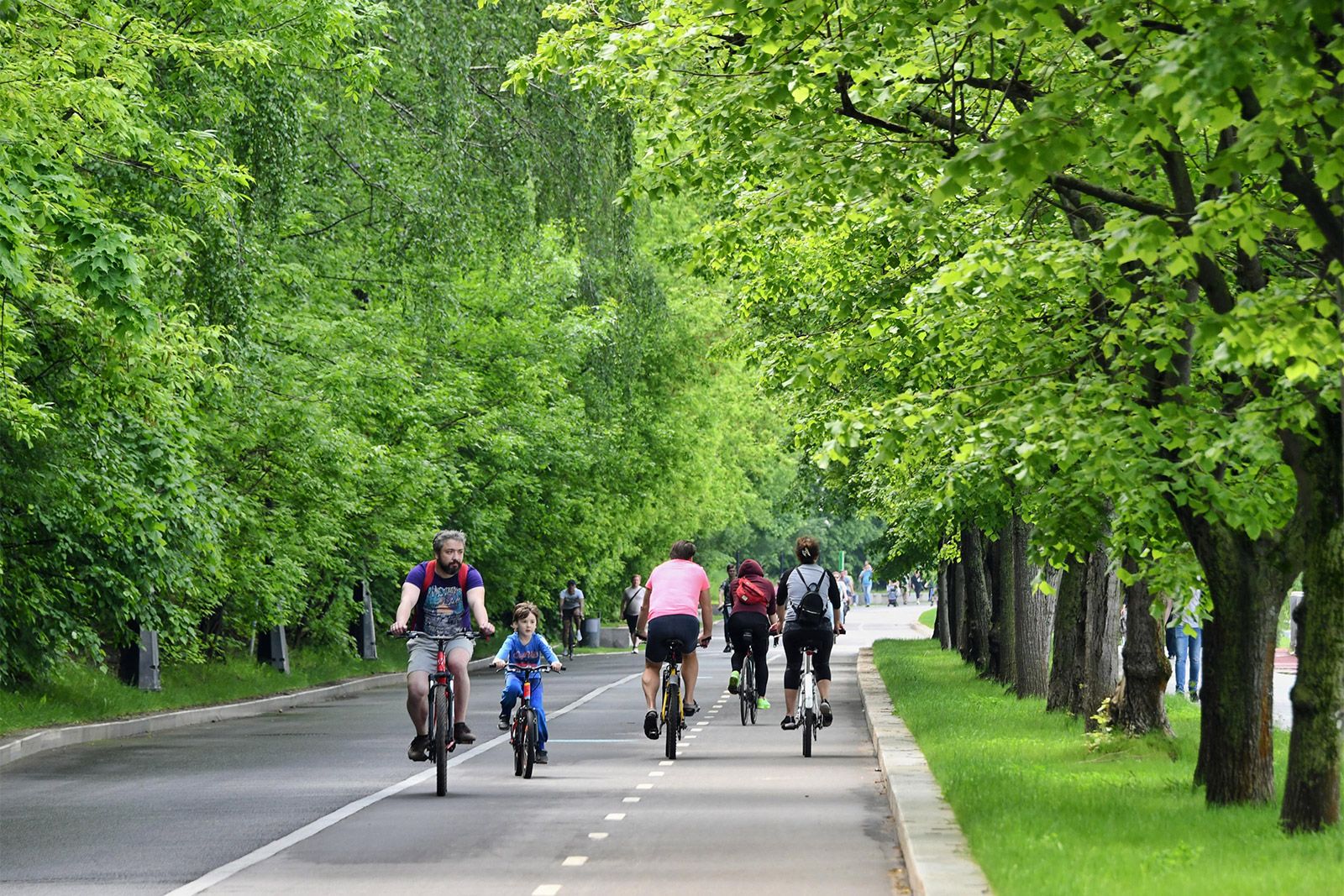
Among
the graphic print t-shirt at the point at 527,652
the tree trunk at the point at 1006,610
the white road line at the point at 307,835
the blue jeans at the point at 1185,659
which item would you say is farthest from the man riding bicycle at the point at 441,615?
the blue jeans at the point at 1185,659

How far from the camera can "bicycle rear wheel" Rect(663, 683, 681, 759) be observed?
17703 millimetres

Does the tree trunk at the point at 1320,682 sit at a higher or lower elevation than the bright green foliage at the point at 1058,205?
lower

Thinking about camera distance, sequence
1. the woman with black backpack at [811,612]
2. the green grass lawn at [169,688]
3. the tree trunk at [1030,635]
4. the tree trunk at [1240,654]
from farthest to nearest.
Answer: the tree trunk at [1030,635] → the green grass lawn at [169,688] → the woman with black backpack at [811,612] → the tree trunk at [1240,654]

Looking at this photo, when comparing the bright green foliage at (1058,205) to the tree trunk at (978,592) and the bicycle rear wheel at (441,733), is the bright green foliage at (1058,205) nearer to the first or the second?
the bicycle rear wheel at (441,733)

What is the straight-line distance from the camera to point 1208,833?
10.5 meters

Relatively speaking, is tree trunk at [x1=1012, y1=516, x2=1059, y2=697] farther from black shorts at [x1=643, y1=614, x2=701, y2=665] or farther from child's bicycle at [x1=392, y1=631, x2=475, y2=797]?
child's bicycle at [x1=392, y1=631, x2=475, y2=797]

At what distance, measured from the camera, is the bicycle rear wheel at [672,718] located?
17.7 m

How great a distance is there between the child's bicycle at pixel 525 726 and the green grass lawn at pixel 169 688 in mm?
6266

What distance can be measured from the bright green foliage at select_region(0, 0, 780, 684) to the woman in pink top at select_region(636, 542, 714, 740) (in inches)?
184

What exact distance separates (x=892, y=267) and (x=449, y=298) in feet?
26.4

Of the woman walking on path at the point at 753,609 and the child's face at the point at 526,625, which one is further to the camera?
the woman walking on path at the point at 753,609

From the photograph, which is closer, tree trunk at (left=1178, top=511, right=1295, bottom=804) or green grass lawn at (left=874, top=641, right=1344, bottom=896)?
green grass lawn at (left=874, top=641, right=1344, bottom=896)


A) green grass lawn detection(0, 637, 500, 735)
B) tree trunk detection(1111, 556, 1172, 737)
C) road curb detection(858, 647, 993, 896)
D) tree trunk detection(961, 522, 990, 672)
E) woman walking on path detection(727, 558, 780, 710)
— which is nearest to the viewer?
road curb detection(858, 647, 993, 896)

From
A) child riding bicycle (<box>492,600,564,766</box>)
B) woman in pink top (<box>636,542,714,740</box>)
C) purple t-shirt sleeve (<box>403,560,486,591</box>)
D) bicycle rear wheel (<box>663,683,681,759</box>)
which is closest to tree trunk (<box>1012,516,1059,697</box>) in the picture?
woman in pink top (<box>636,542,714,740</box>)
